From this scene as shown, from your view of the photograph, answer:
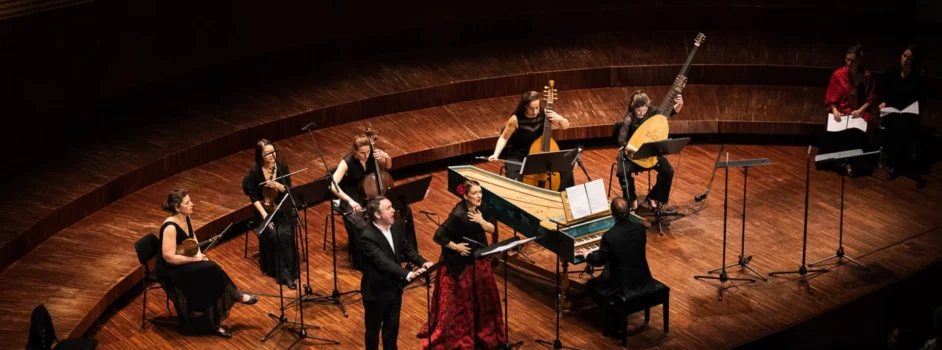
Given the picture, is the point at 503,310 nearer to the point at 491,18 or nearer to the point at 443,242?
the point at 443,242

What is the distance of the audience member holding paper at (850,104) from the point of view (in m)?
7.67

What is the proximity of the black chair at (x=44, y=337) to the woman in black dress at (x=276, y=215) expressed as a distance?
118cm

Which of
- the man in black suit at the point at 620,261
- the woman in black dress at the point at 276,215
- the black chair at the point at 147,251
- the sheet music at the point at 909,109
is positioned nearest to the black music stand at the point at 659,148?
the man in black suit at the point at 620,261

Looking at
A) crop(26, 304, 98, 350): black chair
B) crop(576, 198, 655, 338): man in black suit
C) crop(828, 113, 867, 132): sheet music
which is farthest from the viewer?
crop(828, 113, 867, 132): sheet music

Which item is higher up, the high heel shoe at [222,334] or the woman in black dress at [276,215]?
the woman in black dress at [276,215]

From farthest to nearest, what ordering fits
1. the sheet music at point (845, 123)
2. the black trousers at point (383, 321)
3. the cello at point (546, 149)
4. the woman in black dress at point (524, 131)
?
the sheet music at point (845, 123) < the woman in black dress at point (524, 131) < the cello at point (546, 149) < the black trousers at point (383, 321)

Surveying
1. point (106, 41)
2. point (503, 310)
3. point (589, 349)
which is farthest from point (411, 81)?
point (589, 349)

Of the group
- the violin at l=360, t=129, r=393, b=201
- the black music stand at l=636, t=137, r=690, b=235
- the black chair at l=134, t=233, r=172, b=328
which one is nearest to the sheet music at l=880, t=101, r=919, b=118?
the black music stand at l=636, t=137, r=690, b=235

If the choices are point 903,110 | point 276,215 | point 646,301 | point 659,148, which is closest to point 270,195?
point 276,215

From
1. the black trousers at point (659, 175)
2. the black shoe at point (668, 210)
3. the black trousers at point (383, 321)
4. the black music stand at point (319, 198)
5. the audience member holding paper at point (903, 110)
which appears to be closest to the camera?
the black trousers at point (383, 321)

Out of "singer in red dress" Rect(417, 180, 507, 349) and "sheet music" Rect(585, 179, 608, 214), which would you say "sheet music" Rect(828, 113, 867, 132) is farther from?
"singer in red dress" Rect(417, 180, 507, 349)

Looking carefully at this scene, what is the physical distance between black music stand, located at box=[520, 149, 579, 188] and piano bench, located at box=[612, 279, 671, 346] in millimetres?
947

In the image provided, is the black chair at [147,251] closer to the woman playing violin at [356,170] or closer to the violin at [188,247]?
the violin at [188,247]

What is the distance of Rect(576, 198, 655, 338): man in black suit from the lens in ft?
18.7
